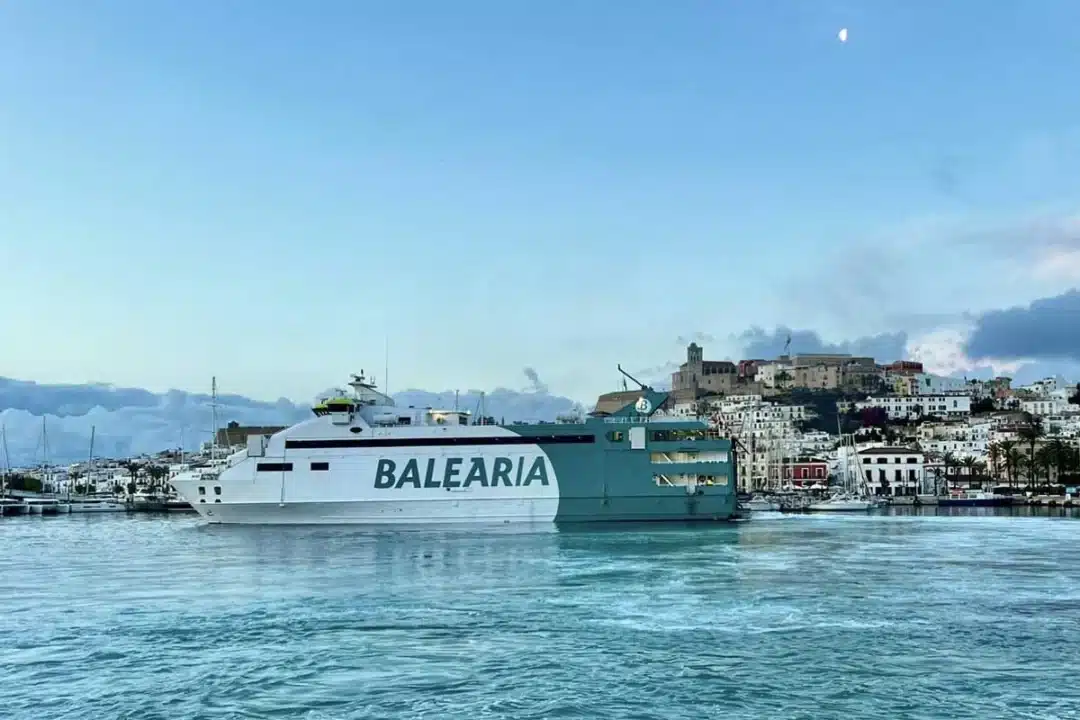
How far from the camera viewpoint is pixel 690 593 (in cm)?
2038

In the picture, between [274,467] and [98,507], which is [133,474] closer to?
[98,507]

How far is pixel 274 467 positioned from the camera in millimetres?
41812

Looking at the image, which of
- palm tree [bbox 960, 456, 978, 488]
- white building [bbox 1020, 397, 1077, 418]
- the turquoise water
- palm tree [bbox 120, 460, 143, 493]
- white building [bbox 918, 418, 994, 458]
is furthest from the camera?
white building [bbox 1020, 397, 1077, 418]

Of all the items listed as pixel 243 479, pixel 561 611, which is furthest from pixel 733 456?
pixel 561 611

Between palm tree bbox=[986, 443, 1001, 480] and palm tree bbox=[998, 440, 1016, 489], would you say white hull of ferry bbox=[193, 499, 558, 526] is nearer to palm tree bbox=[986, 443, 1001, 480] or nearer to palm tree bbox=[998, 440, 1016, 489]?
palm tree bbox=[998, 440, 1016, 489]

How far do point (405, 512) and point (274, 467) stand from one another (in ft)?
19.7

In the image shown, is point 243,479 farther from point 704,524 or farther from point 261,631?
point 261,631

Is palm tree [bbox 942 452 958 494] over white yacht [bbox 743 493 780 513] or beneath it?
over

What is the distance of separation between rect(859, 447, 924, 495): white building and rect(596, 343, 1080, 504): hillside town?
8cm

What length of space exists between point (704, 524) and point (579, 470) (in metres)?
5.56

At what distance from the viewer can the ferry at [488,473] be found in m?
40.5

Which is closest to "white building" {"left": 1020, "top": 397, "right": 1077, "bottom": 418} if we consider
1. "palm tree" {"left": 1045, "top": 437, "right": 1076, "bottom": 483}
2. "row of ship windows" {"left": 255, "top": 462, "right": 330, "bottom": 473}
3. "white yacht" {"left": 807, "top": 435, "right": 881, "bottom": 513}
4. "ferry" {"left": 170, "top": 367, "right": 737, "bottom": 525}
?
"white yacht" {"left": 807, "top": 435, "right": 881, "bottom": 513}

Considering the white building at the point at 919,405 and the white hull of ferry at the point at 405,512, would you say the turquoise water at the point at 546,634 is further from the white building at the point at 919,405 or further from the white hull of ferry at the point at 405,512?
the white building at the point at 919,405

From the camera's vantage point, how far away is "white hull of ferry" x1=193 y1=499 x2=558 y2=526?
40.6 metres
